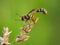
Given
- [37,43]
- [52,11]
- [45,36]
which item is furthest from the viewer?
[52,11]

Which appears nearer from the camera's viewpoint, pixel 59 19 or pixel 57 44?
pixel 57 44

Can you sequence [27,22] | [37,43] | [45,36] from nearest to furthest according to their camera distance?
[27,22], [37,43], [45,36]

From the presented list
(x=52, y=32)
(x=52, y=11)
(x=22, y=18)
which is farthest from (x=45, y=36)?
(x=22, y=18)

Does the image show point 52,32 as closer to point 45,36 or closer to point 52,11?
point 45,36

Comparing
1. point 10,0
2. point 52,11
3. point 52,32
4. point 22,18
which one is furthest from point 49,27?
point 22,18

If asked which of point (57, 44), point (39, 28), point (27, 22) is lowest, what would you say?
point (27, 22)

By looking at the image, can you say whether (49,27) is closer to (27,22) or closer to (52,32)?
(52,32)

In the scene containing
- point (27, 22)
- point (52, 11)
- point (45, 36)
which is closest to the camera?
point (27, 22)

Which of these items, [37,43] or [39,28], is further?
[39,28]

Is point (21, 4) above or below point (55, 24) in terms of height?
above
